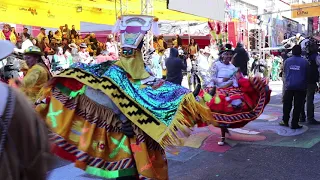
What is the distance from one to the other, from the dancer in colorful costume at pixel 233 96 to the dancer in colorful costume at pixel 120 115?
3.07m

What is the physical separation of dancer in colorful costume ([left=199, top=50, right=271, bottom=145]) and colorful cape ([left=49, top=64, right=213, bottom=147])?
9.94ft

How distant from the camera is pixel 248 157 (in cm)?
618

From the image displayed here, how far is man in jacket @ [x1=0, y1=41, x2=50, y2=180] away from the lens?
1236 millimetres

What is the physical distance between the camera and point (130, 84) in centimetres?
388

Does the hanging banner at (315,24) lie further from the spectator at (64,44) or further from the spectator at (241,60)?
the spectator at (241,60)

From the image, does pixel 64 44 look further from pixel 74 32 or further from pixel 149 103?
pixel 149 103

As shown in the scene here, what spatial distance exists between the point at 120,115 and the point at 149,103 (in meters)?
0.30

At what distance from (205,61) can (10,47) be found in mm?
16989

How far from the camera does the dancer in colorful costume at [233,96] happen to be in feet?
22.9

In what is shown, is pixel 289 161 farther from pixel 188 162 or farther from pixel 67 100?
pixel 67 100

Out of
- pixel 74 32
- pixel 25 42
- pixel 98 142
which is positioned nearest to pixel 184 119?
pixel 98 142

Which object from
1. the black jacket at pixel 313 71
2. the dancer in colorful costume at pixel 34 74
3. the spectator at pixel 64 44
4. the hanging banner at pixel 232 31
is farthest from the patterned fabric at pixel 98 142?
the hanging banner at pixel 232 31

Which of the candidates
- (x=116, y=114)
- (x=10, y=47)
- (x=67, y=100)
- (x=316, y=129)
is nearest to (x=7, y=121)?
(x=10, y=47)

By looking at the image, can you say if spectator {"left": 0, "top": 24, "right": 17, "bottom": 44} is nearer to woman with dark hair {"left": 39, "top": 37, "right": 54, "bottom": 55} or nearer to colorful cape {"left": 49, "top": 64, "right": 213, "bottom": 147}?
woman with dark hair {"left": 39, "top": 37, "right": 54, "bottom": 55}
